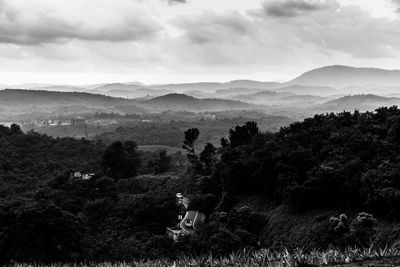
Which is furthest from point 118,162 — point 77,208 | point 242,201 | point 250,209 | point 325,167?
point 325,167

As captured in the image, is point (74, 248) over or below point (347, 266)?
below

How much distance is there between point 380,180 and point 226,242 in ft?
28.7

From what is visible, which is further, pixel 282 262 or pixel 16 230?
pixel 16 230

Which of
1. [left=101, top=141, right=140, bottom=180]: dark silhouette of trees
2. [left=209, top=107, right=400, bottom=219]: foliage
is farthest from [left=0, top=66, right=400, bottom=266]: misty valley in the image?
[left=101, top=141, right=140, bottom=180]: dark silhouette of trees

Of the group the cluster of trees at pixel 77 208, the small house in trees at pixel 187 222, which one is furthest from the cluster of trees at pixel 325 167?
the cluster of trees at pixel 77 208

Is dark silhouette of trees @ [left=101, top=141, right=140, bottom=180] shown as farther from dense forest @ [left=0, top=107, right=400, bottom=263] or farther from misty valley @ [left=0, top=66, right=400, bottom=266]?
misty valley @ [left=0, top=66, right=400, bottom=266]

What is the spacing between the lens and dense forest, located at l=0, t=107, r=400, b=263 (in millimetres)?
24141

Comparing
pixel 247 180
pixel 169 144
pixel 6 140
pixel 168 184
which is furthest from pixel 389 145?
pixel 169 144

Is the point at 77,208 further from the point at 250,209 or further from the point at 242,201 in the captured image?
the point at 250,209

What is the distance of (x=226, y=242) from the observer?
23516 millimetres

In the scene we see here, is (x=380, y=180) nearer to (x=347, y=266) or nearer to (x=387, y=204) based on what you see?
(x=387, y=204)

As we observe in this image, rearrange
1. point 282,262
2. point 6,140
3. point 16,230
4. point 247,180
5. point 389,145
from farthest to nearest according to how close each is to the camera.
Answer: point 6,140 → point 247,180 → point 389,145 → point 16,230 → point 282,262

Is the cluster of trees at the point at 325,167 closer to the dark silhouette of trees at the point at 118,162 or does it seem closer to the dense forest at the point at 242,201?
the dense forest at the point at 242,201

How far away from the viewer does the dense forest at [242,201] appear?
2414 centimetres
